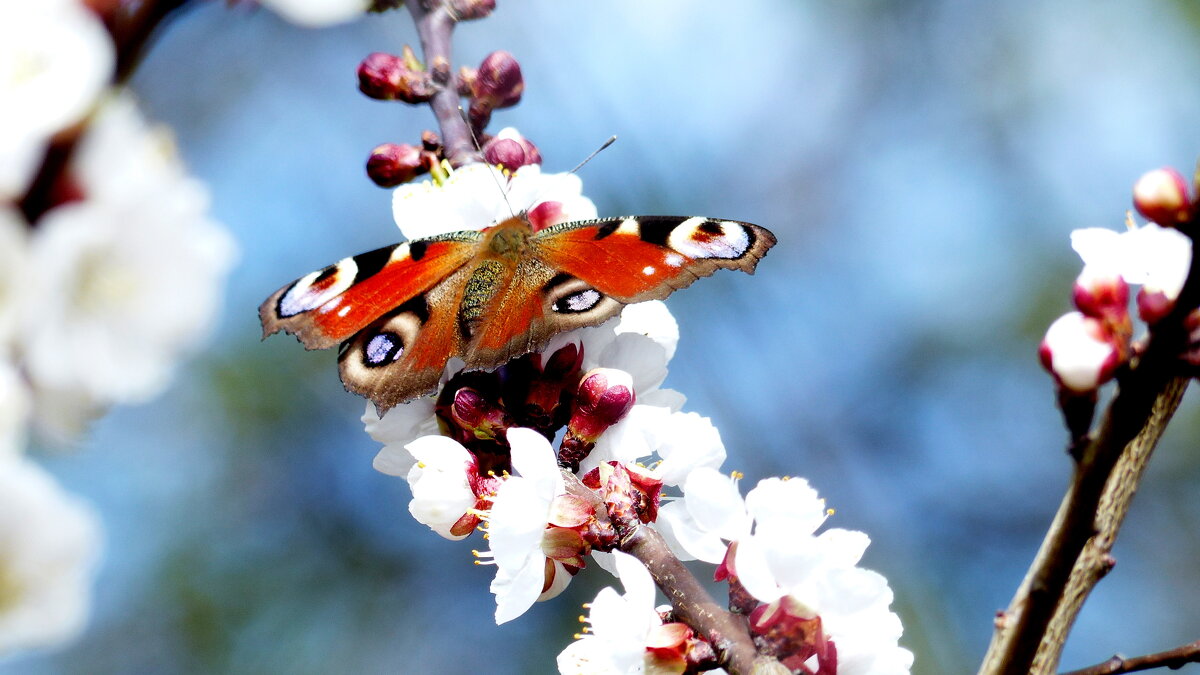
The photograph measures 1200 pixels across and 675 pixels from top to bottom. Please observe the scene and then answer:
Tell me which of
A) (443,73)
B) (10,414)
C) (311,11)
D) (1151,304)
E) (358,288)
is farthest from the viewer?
(443,73)

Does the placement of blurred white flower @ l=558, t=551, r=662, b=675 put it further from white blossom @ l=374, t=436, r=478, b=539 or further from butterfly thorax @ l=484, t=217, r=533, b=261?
butterfly thorax @ l=484, t=217, r=533, b=261

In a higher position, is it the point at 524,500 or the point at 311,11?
A: the point at 311,11

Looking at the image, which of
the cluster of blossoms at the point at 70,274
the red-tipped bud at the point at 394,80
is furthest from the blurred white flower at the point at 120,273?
the red-tipped bud at the point at 394,80

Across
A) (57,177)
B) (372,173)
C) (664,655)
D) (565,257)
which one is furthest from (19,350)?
(372,173)

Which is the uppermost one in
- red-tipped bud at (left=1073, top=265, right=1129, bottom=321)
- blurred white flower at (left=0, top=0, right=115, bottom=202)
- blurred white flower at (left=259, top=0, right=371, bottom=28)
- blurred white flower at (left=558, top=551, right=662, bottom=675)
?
red-tipped bud at (left=1073, top=265, right=1129, bottom=321)

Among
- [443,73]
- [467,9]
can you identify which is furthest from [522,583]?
[467,9]

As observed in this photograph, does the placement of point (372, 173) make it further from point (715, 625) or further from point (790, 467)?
point (790, 467)

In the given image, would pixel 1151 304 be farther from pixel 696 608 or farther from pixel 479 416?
pixel 479 416

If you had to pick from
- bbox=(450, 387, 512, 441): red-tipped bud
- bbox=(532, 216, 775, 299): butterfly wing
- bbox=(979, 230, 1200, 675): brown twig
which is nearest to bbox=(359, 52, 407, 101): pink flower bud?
bbox=(532, 216, 775, 299): butterfly wing
